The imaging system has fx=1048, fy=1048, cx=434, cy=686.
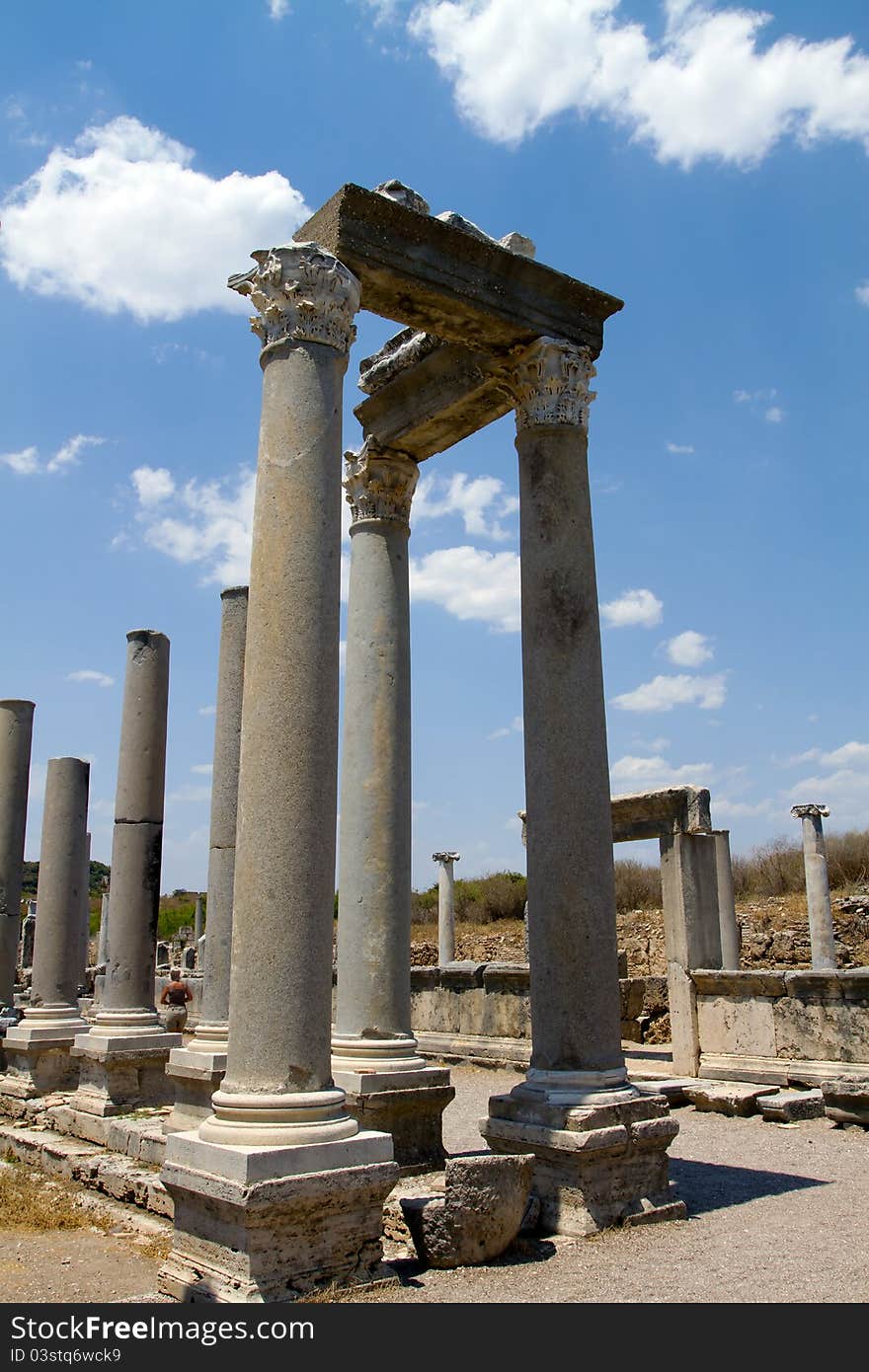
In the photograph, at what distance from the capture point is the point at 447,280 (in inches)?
317

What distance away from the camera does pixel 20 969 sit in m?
33.8

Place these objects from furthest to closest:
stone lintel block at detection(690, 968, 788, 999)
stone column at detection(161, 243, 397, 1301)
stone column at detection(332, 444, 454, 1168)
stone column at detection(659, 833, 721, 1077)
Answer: stone column at detection(659, 833, 721, 1077) < stone lintel block at detection(690, 968, 788, 999) < stone column at detection(332, 444, 454, 1168) < stone column at detection(161, 243, 397, 1301)

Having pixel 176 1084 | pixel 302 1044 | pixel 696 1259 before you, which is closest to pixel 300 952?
pixel 302 1044

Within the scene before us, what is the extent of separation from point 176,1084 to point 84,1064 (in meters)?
2.44

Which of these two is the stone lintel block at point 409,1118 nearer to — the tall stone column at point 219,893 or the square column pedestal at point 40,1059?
the tall stone column at point 219,893

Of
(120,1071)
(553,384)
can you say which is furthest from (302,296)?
(120,1071)

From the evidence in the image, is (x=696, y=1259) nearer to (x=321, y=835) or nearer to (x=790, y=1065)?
(x=321, y=835)

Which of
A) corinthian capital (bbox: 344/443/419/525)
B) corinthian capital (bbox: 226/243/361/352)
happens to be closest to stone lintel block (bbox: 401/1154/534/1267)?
corinthian capital (bbox: 226/243/361/352)

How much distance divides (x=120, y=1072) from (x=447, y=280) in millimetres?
8659

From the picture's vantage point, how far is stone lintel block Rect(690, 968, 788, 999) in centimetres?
1359

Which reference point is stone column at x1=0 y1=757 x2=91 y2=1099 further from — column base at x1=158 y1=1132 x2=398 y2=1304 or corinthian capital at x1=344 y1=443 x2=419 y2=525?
column base at x1=158 y1=1132 x2=398 y2=1304

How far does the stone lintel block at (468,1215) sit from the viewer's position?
6.04 metres

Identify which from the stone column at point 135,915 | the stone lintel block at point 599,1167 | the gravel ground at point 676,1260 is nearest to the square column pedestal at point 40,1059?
the stone column at point 135,915

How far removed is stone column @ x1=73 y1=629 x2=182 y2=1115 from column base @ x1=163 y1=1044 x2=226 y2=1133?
5.66 feet
